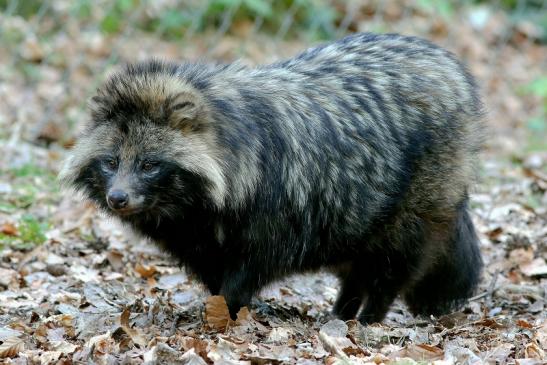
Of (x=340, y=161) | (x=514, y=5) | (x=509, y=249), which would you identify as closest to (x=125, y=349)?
(x=340, y=161)

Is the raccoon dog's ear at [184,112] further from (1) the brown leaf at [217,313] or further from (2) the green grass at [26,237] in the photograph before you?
(2) the green grass at [26,237]

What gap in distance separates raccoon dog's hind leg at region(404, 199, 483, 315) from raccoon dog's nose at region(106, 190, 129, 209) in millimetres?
2242

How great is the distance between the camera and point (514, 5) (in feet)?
45.0

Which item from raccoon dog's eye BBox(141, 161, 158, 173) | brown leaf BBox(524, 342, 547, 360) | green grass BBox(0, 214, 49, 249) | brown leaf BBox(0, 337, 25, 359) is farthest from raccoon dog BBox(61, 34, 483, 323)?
green grass BBox(0, 214, 49, 249)

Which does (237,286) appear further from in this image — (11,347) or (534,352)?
(534,352)

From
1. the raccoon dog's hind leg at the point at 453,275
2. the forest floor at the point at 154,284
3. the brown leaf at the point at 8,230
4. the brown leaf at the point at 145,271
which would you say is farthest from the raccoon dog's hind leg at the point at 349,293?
the brown leaf at the point at 8,230

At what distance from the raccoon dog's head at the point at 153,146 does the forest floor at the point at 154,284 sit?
2.10ft

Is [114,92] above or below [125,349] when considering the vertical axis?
above

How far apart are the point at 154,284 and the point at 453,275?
1998mm

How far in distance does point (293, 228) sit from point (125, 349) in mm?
1207

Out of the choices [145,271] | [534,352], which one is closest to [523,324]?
[534,352]

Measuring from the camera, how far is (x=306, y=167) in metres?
5.39

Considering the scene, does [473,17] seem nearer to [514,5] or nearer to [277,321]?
[514,5]

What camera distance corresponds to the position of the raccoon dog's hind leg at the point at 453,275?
6223 millimetres
